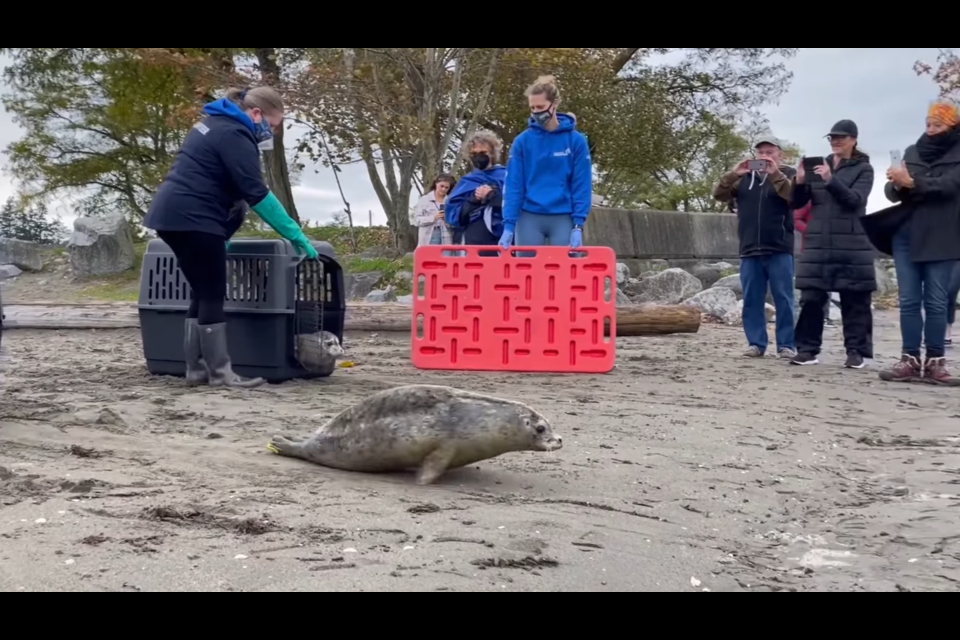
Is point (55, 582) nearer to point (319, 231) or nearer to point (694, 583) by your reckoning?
point (694, 583)

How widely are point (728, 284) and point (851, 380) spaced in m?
7.71

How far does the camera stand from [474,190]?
30.2 ft

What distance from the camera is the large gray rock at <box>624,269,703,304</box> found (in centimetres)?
1582

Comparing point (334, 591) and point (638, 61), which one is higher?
point (638, 61)

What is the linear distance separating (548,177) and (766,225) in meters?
1.93

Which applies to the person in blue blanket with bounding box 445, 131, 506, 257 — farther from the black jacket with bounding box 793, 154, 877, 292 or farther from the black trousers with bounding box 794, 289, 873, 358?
the black trousers with bounding box 794, 289, 873, 358

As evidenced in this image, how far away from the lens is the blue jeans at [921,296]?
8016 mm

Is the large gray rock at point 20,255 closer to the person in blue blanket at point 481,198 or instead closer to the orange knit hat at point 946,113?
the person in blue blanket at point 481,198

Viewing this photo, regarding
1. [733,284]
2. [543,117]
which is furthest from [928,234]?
[733,284]

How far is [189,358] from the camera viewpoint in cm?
700

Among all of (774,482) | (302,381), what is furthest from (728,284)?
(774,482)

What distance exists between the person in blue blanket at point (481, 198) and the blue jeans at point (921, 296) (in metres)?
3.21

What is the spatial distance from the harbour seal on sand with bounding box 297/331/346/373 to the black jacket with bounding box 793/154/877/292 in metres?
3.93

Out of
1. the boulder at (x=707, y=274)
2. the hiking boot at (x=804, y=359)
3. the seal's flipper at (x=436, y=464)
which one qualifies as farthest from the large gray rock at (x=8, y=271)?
the seal's flipper at (x=436, y=464)
